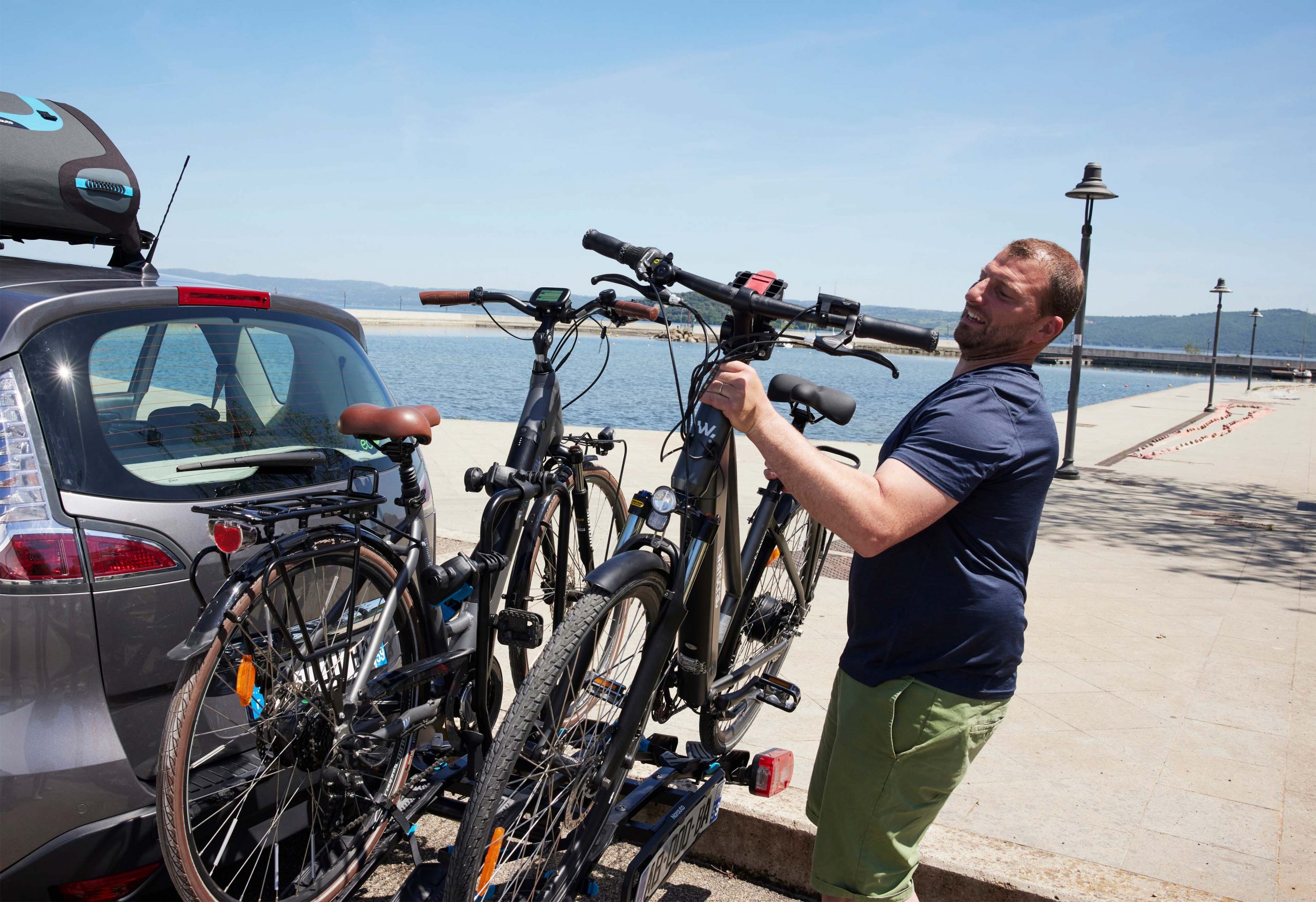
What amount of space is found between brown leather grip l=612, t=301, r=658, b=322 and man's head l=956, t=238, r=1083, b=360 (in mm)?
1425

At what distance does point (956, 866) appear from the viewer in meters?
3.16

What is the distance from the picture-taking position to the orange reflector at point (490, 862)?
7.70 ft

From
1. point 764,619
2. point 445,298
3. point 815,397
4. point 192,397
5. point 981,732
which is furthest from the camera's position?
point 445,298

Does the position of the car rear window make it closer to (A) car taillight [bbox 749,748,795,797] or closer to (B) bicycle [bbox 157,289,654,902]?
(B) bicycle [bbox 157,289,654,902]

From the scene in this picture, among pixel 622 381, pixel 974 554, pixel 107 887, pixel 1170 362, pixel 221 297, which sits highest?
pixel 221 297

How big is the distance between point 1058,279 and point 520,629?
1.82 metres

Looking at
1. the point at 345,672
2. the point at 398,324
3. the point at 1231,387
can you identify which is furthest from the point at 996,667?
the point at 398,324

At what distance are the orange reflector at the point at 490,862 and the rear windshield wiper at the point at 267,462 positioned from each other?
1.30 metres

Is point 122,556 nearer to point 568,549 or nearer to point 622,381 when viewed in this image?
point 568,549

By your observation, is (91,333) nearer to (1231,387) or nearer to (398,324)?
(1231,387)

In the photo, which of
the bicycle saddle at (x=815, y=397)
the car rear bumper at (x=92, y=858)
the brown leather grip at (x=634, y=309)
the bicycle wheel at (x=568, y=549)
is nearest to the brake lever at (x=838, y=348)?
the bicycle saddle at (x=815, y=397)

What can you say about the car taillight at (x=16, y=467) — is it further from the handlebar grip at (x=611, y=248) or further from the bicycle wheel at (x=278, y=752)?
the handlebar grip at (x=611, y=248)

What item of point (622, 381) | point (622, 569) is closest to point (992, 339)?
point (622, 569)

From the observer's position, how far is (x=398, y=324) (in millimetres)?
104812
